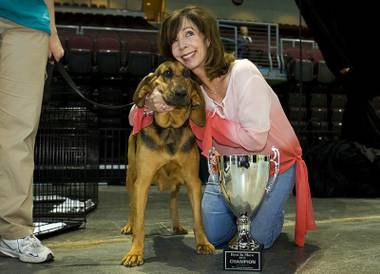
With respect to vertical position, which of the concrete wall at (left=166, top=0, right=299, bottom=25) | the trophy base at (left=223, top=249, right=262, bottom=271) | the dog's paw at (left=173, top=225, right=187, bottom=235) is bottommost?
the dog's paw at (left=173, top=225, right=187, bottom=235)

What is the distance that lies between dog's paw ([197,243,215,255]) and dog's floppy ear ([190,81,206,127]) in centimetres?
56

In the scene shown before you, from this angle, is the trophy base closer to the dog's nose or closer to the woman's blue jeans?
the woman's blue jeans

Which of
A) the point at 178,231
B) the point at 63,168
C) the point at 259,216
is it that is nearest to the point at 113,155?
the point at 63,168

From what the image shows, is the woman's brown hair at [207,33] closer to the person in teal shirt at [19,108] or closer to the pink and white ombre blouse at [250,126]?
the pink and white ombre blouse at [250,126]

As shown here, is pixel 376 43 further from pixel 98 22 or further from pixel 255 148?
pixel 98 22

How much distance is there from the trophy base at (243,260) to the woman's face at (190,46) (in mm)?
827

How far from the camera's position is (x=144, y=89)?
209cm

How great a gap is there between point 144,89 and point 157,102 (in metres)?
0.10

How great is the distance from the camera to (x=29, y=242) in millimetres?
2061

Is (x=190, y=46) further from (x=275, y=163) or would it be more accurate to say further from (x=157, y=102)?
(x=275, y=163)

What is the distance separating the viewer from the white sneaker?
2.03m

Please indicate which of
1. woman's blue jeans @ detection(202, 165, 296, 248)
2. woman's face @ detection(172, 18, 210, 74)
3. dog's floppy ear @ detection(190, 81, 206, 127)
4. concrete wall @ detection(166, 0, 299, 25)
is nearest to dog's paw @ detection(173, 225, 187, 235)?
woman's blue jeans @ detection(202, 165, 296, 248)

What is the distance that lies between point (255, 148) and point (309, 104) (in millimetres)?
7494

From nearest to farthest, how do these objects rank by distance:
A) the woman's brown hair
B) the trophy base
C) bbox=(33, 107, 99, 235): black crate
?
the trophy base → the woman's brown hair → bbox=(33, 107, 99, 235): black crate
